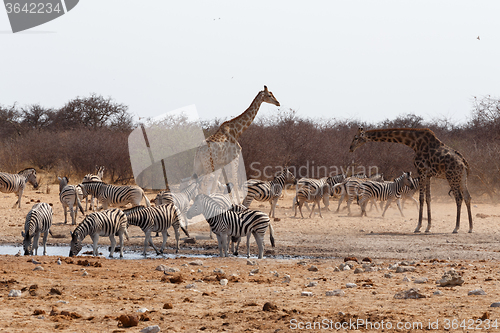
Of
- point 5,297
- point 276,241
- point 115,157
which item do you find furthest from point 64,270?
point 115,157

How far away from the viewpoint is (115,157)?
2444cm

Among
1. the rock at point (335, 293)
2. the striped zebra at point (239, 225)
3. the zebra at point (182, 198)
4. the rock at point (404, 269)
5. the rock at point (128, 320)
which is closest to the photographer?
the rock at point (128, 320)

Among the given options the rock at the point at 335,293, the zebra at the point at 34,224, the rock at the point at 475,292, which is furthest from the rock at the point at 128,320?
the zebra at the point at 34,224

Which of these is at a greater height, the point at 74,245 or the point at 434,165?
the point at 434,165

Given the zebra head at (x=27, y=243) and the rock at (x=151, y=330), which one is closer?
the rock at (x=151, y=330)

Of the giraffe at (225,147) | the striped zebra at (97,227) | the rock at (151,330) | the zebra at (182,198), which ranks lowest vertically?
the rock at (151,330)

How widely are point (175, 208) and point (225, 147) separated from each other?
3508mm

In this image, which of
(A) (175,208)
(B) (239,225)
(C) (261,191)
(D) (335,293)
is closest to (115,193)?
(C) (261,191)

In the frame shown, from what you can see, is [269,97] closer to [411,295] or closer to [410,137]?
[410,137]

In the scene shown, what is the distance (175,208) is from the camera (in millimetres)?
10578

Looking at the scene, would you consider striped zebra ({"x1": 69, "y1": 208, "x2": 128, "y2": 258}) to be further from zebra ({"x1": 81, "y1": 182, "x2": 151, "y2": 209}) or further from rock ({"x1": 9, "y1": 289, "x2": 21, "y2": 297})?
zebra ({"x1": 81, "y1": 182, "x2": 151, "y2": 209})

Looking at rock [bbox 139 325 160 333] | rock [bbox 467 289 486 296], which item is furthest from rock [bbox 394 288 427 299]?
rock [bbox 139 325 160 333]

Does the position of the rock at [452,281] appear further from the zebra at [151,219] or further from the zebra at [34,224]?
the zebra at [34,224]

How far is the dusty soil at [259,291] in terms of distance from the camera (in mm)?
4707
